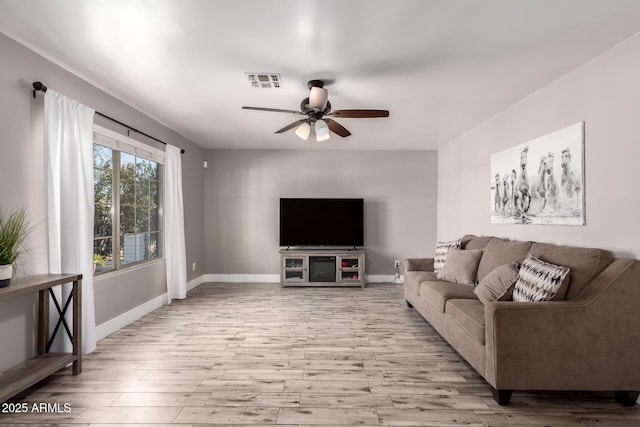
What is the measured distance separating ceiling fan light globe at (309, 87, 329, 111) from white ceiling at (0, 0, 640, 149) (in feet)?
0.53

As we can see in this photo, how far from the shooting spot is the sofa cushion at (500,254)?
10.5 feet

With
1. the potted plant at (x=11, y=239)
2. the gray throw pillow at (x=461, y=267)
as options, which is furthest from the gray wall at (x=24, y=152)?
the gray throw pillow at (x=461, y=267)

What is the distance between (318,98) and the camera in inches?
119

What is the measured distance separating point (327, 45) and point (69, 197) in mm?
2412

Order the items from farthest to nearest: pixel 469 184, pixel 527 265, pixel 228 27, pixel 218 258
Answer: pixel 218 258 → pixel 469 184 → pixel 527 265 → pixel 228 27

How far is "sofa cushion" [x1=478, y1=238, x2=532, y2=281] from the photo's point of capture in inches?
125

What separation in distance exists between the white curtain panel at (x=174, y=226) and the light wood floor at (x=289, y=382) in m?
0.91

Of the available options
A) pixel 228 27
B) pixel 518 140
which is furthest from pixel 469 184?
pixel 228 27

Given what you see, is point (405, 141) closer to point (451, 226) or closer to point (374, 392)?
point (451, 226)

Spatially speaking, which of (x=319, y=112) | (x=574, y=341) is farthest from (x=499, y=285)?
(x=319, y=112)

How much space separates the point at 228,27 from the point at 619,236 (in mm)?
3078

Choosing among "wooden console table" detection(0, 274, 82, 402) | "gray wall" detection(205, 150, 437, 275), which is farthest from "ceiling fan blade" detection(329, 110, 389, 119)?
"gray wall" detection(205, 150, 437, 275)

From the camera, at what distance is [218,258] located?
635cm

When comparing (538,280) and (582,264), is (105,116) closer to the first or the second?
(538,280)
